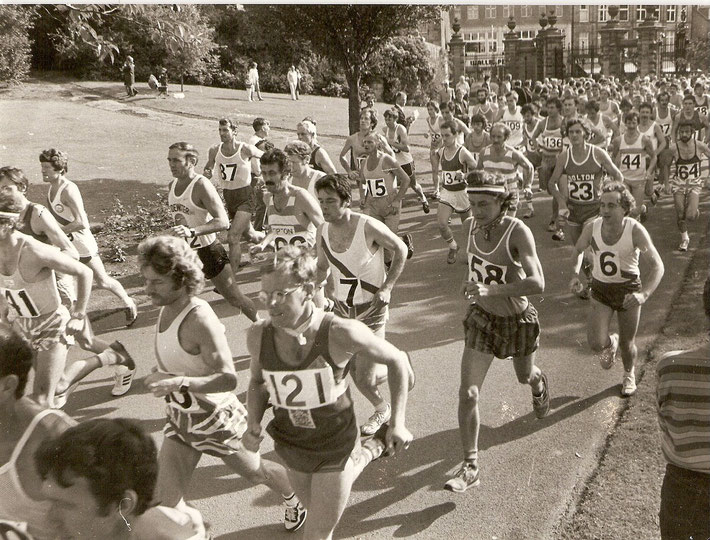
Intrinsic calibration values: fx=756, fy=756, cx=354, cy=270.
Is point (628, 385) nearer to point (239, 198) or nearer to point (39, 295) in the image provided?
point (39, 295)

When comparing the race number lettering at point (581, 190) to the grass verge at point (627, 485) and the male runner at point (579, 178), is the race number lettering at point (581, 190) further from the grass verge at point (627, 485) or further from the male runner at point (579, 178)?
the grass verge at point (627, 485)

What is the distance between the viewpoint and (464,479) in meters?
4.09

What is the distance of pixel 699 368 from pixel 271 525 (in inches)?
88.8

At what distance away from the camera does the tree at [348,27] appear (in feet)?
35.1

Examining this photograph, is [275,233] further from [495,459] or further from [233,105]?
[233,105]

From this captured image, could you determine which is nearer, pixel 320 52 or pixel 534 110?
pixel 320 52

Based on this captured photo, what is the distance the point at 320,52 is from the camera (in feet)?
37.2

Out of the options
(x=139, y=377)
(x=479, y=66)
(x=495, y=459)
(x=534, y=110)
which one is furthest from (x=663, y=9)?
(x=534, y=110)

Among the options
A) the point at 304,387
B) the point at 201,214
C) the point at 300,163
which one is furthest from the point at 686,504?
the point at 300,163

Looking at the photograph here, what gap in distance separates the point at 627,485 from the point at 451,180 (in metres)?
5.25

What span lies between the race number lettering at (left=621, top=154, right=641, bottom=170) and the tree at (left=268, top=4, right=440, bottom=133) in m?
4.12

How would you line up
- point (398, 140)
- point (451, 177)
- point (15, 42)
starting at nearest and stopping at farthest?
point (15, 42)
point (451, 177)
point (398, 140)

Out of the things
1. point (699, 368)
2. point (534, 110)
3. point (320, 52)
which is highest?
point (320, 52)

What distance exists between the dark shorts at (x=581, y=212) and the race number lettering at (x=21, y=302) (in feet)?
16.9
